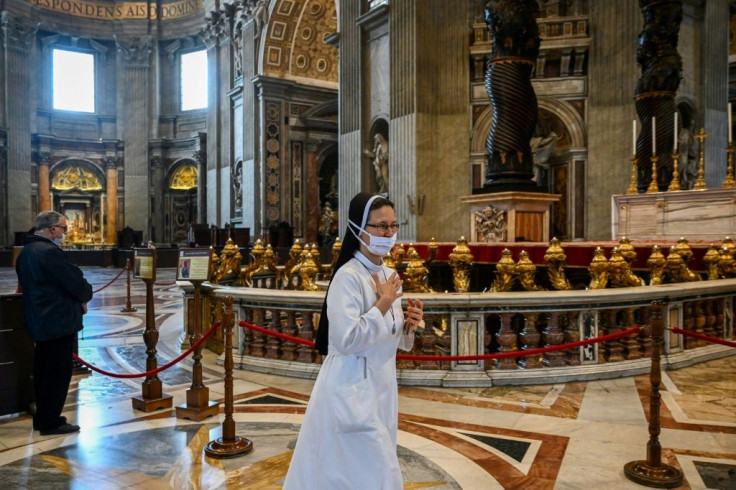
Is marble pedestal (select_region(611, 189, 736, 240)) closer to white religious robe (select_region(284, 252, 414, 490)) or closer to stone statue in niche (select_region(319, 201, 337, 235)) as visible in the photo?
white religious robe (select_region(284, 252, 414, 490))

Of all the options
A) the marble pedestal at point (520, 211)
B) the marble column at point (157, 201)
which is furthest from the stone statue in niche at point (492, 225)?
the marble column at point (157, 201)

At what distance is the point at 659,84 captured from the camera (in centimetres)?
1065

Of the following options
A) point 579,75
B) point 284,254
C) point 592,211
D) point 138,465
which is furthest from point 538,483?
point 284,254

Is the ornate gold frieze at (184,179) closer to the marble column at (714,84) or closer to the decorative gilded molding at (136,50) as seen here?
the decorative gilded molding at (136,50)

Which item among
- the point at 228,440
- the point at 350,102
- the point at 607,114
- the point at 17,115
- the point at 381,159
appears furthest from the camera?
the point at 17,115

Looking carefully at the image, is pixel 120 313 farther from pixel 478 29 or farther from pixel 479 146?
pixel 478 29

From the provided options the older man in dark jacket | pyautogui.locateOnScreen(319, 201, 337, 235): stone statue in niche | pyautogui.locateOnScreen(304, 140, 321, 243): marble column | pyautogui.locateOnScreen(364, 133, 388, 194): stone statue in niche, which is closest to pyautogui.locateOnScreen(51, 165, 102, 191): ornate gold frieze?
pyautogui.locateOnScreen(304, 140, 321, 243): marble column

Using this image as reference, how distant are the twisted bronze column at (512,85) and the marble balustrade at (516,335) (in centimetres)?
351

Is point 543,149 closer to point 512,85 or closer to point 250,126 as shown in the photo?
point 512,85

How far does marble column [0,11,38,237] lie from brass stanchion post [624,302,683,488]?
3077 centimetres

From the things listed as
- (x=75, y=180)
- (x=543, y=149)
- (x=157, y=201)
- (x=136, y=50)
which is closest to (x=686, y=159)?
(x=543, y=149)

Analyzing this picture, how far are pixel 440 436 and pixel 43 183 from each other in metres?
31.0

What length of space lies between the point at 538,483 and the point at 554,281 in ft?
11.1

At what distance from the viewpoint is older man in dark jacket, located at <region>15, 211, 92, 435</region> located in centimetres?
454
